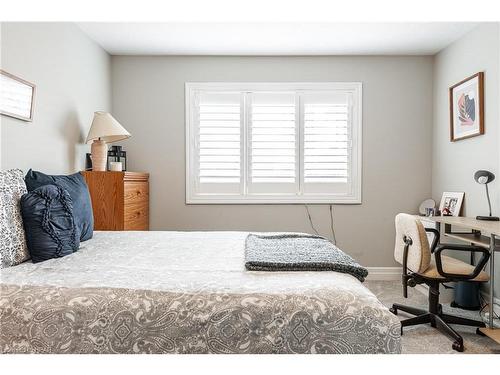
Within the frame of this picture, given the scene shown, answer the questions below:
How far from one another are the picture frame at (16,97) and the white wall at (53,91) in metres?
0.05

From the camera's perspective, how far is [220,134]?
159 inches

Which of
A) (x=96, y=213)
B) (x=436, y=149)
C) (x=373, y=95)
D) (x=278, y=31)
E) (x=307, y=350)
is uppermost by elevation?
(x=278, y=31)

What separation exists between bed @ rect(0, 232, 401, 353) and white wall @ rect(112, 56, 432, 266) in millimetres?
2626

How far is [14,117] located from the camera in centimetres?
237

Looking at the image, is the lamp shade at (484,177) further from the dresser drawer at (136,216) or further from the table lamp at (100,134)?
the table lamp at (100,134)

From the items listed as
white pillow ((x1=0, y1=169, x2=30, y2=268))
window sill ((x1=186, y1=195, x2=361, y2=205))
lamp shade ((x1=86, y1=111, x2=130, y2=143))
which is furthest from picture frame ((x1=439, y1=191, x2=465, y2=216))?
white pillow ((x1=0, y1=169, x2=30, y2=268))

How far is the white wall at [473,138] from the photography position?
2990mm

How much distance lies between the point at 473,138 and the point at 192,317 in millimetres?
3139

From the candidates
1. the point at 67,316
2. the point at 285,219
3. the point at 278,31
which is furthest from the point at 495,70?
the point at 67,316

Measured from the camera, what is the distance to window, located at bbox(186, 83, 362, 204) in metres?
4.04

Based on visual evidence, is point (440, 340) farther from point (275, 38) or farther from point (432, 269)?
point (275, 38)

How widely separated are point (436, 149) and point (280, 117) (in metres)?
1.74

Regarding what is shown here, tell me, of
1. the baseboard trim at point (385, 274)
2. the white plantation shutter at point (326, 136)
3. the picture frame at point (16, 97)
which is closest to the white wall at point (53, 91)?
the picture frame at point (16, 97)

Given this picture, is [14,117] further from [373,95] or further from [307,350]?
[373,95]
